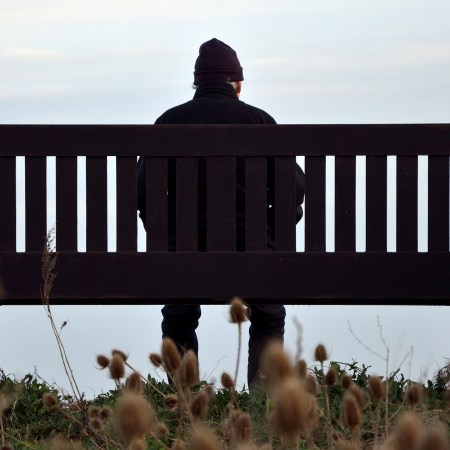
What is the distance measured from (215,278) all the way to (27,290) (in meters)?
1.01

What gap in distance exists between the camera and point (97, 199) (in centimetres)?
534

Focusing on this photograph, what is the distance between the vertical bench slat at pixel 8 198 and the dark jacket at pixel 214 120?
670 millimetres

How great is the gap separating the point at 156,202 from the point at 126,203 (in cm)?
16

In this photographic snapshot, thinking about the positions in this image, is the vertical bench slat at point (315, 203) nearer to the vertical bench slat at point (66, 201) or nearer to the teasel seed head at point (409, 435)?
the vertical bench slat at point (66, 201)

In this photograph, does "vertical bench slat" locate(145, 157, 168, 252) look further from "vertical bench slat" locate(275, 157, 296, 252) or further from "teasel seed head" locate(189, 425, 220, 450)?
→ "teasel seed head" locate(189, 425, 220, 450)

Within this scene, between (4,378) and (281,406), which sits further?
(4,378)

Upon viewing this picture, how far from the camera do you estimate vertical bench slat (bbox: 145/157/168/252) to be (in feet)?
17.5

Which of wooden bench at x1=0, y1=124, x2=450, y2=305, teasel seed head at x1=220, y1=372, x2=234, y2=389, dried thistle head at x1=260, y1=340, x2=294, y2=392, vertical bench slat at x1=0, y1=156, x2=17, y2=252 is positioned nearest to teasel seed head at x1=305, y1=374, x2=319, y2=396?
teasel seed head at x1=220, y1=372, x2=234, y2=389

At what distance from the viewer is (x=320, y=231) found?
5.37 meters

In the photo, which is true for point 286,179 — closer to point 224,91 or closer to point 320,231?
point 320,231

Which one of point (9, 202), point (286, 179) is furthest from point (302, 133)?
point (9, 202)

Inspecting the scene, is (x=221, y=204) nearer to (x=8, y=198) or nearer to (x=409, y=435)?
(x=8, y=198)

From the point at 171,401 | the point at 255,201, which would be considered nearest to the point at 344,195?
the point at 255,201

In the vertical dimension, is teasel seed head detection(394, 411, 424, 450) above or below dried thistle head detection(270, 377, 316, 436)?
below
